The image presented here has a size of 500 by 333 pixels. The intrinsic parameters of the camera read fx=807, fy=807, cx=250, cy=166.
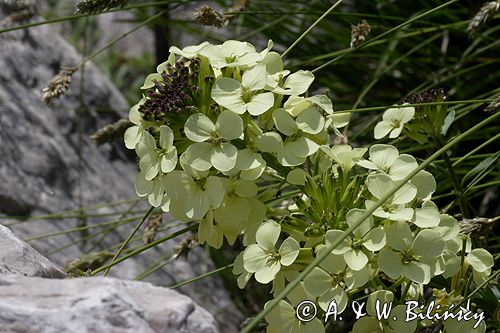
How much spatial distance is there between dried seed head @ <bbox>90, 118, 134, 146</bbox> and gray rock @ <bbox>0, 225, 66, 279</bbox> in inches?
23.5

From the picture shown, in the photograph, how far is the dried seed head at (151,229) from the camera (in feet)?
4.91

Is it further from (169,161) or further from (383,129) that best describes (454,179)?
(169,161)

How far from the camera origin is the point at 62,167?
2.23m

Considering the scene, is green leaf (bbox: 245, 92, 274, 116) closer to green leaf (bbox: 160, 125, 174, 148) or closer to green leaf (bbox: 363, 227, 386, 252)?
green leaf (bbox: 160, 125, 174, 148)

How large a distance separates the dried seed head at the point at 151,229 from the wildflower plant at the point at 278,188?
332 millimetres

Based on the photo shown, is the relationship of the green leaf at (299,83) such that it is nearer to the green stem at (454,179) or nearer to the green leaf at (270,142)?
the green leaf at (270,142)

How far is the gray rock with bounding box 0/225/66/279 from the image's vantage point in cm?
105

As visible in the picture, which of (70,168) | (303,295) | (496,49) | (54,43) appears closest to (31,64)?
(54,43)

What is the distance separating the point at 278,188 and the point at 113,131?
0.62 m

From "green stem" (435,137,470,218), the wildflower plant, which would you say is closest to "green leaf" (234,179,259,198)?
the wildflower plant

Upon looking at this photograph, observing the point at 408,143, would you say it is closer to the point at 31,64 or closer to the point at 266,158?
the point at 266,158

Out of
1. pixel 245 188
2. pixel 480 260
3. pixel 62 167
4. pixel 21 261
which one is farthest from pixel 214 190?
pixel 62 167

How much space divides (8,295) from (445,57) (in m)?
1.65

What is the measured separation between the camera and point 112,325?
Answer: 0.84m
